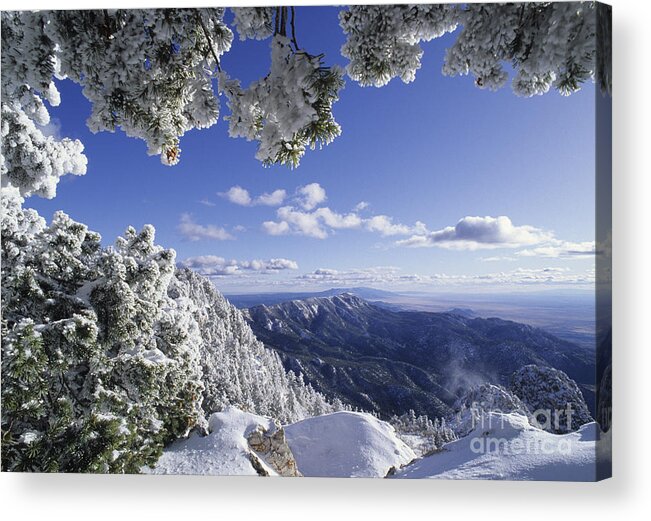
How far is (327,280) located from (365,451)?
1131mm

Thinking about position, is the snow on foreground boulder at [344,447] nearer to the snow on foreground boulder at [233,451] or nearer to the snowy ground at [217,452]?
the snow on foreground boulder at [233,451]

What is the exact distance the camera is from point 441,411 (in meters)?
3.11

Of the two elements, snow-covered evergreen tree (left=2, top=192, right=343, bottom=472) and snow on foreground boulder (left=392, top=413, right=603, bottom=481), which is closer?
snow on foreground boulder (left=392, top=413, right=603, bottom=481)

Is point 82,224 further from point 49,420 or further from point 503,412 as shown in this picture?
point 503,412

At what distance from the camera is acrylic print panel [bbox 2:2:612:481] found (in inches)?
113

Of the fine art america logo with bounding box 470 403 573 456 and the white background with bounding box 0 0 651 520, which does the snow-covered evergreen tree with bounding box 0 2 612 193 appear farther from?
the fine art america logo with bounding box 470 403 573 456

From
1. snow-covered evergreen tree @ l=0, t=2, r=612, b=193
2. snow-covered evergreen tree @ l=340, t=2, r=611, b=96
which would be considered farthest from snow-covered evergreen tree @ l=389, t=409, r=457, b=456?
snow-covered evergreen tree @ l=340, t=2, r=611, b=96

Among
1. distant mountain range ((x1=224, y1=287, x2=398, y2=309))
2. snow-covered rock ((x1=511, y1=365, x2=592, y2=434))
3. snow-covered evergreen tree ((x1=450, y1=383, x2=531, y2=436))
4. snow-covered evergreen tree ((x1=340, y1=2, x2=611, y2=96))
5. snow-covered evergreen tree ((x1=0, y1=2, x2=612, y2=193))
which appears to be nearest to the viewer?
snow-covered evergreen tree ((x1=0, y1=2, x2=612, y2=193))

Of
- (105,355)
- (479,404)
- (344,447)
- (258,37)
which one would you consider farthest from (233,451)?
(258,37)

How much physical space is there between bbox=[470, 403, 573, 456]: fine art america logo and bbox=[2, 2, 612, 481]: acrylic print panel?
12 millimetres

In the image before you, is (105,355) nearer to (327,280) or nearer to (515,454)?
(327,280)

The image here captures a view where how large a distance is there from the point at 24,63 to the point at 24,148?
2.11ft

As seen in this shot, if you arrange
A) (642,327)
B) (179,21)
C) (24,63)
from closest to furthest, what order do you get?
(179,21)
(24,63)
(642,327)

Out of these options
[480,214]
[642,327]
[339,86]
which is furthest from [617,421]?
[339,86]
